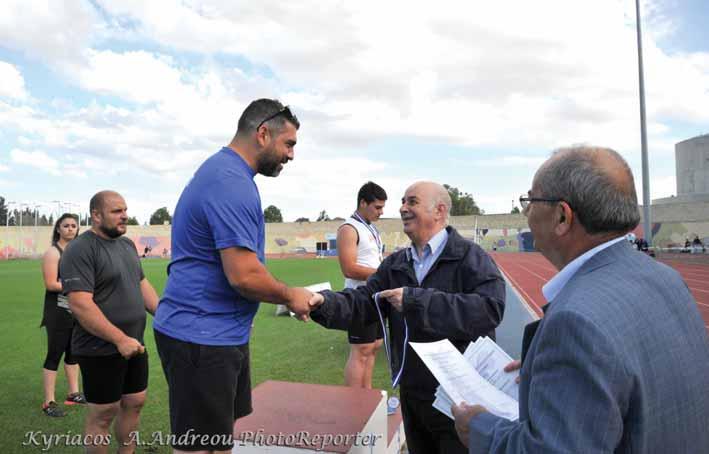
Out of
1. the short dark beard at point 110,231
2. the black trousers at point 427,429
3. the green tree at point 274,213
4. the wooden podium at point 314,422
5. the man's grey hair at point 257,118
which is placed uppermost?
the green tree at point 274,213

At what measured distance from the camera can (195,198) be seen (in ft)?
7.69

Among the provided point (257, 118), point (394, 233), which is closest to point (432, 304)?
point (257, 118)

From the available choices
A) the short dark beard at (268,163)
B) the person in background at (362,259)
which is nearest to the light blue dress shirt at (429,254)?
the short dark beard at (268,163)

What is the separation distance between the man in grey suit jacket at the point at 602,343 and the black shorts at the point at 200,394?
127cm

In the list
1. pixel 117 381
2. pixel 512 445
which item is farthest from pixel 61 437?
pixel 512 445

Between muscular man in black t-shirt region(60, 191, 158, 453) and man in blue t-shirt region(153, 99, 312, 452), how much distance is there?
1.31 m

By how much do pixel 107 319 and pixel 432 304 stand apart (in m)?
2.43

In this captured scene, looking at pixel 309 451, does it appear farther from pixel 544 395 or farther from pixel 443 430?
pixel 544 395

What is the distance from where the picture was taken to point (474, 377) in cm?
191

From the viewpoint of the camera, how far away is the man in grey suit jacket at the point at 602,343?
3.56ft

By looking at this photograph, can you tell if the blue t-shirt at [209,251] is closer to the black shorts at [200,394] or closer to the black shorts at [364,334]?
the black shorts at [200,394]

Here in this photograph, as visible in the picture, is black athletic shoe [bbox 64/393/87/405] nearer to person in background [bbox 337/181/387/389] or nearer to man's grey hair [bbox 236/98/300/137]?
person in background [bbox 337/181/387/389]

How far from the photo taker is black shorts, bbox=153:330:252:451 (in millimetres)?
2262

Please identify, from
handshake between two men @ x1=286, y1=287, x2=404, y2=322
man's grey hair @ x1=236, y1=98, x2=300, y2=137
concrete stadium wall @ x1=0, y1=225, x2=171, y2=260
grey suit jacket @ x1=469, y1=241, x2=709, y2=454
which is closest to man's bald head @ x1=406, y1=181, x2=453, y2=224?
handshake between two men @ x1=286, y1=287, x2=404, y2=322
